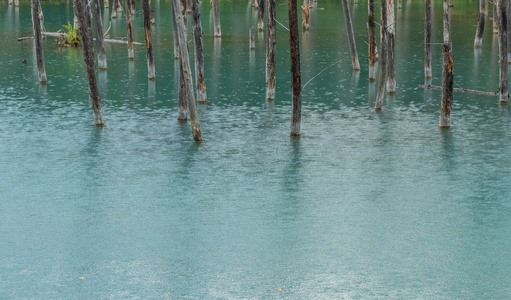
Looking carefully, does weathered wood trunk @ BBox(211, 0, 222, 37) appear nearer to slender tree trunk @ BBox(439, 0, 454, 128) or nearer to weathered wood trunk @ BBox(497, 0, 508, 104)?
weathered wood trunk @ BBox(497, 0, 508, 104)

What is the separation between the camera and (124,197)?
8.43m

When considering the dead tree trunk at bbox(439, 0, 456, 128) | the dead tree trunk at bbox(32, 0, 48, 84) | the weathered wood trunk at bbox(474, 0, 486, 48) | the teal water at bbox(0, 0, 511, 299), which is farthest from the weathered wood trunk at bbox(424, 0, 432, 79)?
the dead tree trunk at bbox(32, 0, 48, 84)

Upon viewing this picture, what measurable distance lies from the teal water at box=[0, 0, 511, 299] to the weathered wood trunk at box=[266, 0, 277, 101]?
0.33 m

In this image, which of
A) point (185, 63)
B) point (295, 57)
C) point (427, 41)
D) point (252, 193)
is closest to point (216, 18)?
point (427, 41)

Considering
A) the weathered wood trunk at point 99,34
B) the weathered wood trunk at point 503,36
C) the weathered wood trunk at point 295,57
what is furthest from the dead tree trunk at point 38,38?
the weathered wood trunk at point 503,36

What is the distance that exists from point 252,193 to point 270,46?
17.1ft

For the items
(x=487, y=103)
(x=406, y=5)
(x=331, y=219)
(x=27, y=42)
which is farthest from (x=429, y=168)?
(x=406, y=5)

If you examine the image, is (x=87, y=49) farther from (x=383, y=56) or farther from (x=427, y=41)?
(x=427, y=41)

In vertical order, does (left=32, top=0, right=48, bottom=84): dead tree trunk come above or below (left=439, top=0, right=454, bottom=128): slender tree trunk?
above

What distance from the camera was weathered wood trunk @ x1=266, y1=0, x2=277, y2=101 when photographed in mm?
12867

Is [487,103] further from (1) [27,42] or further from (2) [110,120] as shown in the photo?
(1) [27,42]

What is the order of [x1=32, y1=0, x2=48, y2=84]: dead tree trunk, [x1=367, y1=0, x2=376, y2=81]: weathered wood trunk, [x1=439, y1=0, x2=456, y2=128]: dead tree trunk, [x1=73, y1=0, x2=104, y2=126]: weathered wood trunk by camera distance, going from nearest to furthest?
1. [x1=439, y1=0, x2=456, y2=128]: dead tree trunk
2. [x1=73, y1=0, x2=104, y2=126]: weathered wood trunk
3. [x1=32, y1=0, x2=48, y2=84]: dead tree trunk
4. [x1=367, y1=0, x2=376, y2=81]: weathered wood trunk

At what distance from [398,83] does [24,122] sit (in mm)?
7894

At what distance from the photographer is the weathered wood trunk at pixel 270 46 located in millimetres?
12867
